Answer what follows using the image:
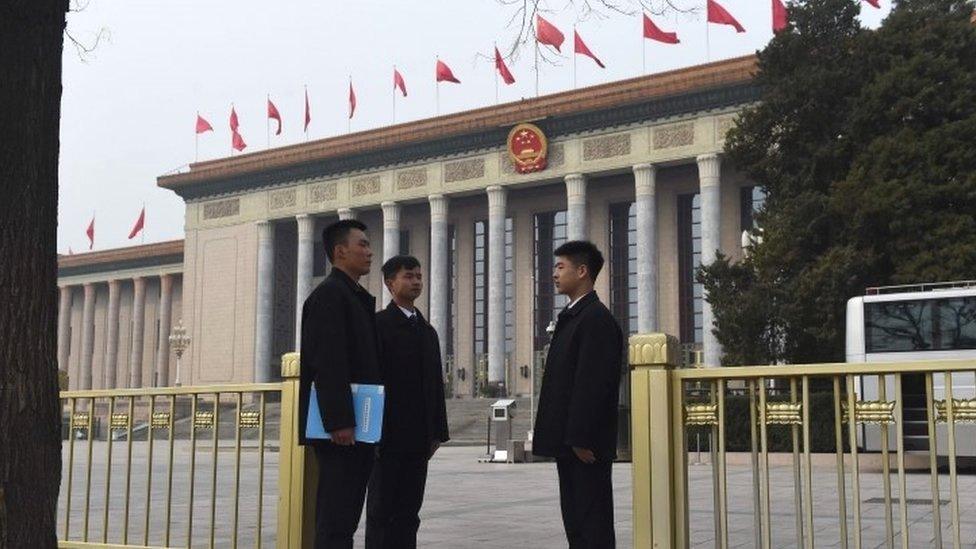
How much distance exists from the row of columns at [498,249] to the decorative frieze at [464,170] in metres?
0.84

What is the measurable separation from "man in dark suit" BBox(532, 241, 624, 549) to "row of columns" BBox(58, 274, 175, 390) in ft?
164

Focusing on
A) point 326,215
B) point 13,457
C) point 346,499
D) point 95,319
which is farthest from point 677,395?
point 95,319

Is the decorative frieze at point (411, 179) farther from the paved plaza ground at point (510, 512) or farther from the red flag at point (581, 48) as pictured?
the paved plaza ground at point (510, 512)

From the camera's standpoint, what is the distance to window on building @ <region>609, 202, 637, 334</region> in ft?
130

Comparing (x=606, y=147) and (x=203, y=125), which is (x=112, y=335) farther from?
(x=606, y=147)

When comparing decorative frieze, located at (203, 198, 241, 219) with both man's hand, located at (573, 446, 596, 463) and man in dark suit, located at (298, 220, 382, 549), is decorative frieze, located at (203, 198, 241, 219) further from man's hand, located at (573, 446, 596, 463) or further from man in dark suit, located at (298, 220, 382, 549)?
man's hand, located at (573, 446, 596, 463)

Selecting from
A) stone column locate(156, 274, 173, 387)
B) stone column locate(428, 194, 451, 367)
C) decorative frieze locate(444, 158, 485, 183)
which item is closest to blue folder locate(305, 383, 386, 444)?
decorative frieze locate(444, 158, 485, 183)

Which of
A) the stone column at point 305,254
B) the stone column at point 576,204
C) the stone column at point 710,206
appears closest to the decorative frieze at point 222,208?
the stone column at point 305,254

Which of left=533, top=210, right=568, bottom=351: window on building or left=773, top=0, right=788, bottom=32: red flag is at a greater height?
Result: left=773, top=0, right=788, bottom=32: red flag

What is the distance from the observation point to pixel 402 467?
17.7 feet

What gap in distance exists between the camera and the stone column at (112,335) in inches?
2199

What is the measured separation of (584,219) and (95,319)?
3279 cm

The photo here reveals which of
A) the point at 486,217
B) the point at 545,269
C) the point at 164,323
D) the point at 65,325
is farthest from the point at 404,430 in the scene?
the point at 65,325

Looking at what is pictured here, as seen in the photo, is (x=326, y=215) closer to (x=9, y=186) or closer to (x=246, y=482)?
(x=246, y=482)
